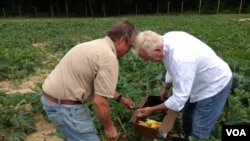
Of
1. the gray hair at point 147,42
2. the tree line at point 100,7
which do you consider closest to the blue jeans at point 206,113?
the gray hair at point 147,42

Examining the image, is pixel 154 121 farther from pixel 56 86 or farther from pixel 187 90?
pixel 56 86

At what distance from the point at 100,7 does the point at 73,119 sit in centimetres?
4015

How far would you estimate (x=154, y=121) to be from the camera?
13.0 feet

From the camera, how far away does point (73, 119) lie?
10.4 ft

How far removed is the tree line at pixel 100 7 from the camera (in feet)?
126

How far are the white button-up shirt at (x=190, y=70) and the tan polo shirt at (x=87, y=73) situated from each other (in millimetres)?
568

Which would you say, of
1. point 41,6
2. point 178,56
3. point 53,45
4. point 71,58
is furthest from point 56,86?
point 41,6

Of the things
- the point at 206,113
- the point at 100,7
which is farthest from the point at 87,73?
the point at 100,7

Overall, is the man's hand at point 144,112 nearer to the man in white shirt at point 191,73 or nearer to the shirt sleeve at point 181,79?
the man in white shirt at point 191,73

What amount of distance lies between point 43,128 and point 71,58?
214 centimetres

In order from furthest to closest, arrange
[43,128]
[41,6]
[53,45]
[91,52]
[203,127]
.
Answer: [41,6] < [53,45] < [43,128] < [203,127] < [91,52]

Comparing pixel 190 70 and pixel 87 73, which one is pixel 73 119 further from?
pixel 190 70

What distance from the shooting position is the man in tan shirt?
3.00 m

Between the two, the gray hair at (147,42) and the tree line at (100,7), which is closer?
the gray hair at (147,42)
